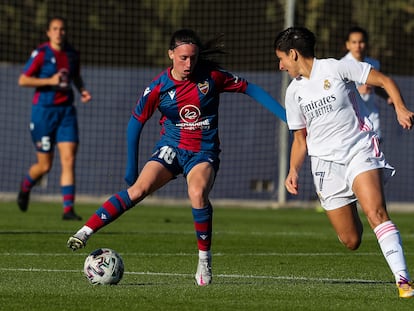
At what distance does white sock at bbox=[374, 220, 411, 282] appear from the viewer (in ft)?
24.6

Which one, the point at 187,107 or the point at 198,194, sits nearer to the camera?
the point at 198,194

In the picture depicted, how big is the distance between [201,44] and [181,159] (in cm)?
92

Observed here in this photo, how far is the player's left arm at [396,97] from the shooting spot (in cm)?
735

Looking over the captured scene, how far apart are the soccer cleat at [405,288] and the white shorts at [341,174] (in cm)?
79

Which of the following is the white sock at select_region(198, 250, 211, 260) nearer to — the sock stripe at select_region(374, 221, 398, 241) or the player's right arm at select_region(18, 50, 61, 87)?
the sock stripe at select_region(374, 221, 398, 241)

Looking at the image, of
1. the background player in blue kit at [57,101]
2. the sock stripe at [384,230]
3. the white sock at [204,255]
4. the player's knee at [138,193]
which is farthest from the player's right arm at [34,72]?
the sock stripe at [384,230]

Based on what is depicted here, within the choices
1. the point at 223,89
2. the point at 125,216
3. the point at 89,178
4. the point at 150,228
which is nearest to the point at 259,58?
the point at 89,178

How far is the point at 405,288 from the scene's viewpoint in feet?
24.4

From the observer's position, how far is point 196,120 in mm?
9016

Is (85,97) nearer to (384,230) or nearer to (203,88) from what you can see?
(203,88)

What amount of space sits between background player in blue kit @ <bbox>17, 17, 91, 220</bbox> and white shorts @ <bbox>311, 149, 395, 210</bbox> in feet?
23.0

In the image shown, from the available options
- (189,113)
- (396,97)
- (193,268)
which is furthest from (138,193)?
(396,97)

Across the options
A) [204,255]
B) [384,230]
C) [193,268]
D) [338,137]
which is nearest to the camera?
[384,230]

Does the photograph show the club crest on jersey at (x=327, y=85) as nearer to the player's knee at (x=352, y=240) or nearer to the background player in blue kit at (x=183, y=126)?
the background player in blue kit at (x=183, y=126)
